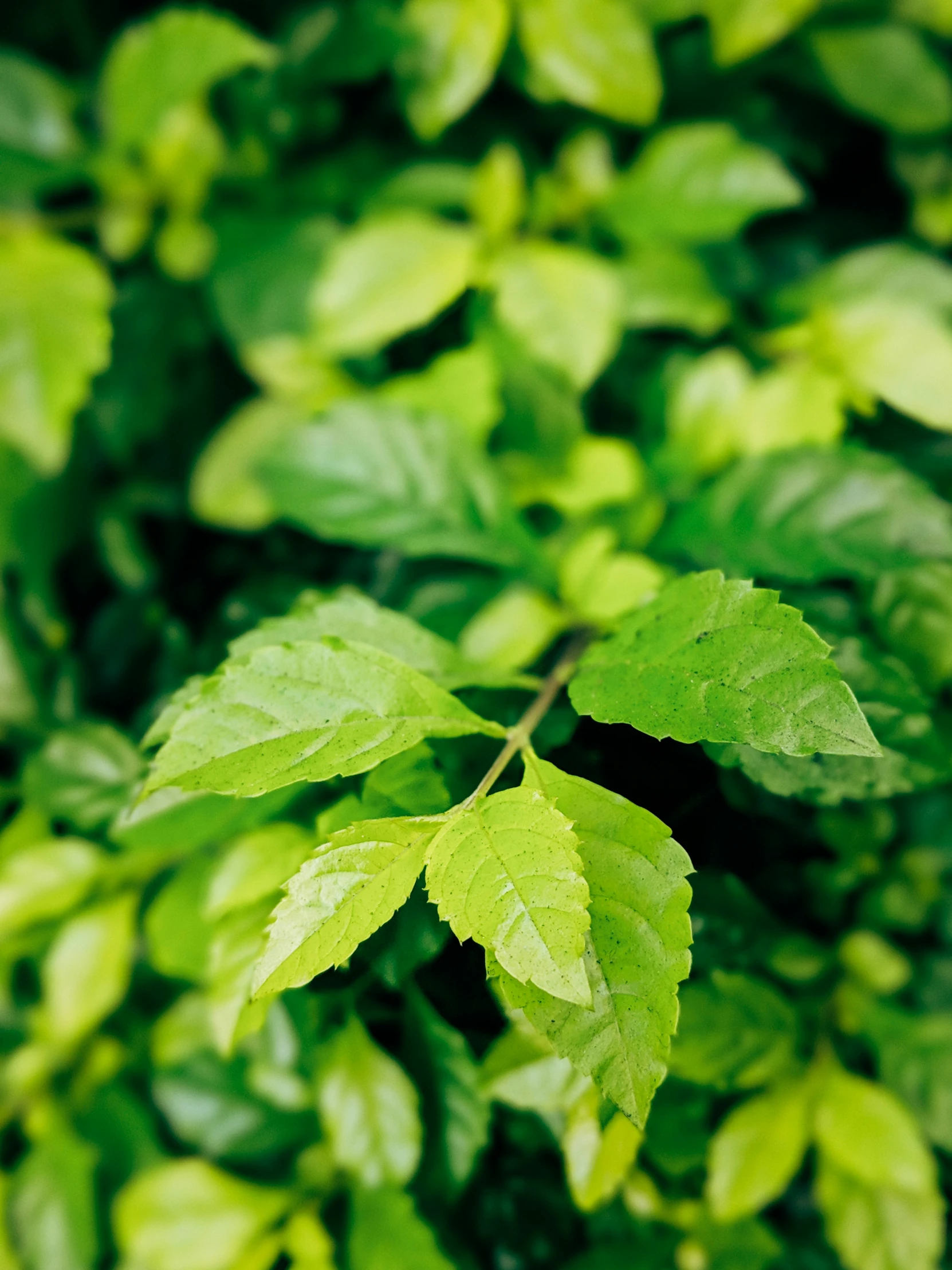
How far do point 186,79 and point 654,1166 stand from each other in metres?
1.48

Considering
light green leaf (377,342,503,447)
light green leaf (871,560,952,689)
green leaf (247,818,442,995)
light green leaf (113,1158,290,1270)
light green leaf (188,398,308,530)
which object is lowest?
light green leaf (113,1158,290,1270)

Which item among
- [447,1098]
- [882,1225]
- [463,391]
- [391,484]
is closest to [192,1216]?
[447,1098]

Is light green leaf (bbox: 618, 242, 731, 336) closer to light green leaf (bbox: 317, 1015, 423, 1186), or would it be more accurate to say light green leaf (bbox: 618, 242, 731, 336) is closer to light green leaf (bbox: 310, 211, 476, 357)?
light green leaf (bbox: 310, 211, 476, 357)

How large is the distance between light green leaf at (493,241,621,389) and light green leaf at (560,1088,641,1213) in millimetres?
812

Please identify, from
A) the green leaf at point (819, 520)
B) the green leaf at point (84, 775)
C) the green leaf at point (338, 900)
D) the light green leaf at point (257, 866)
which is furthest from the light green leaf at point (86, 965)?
the green leaf at point (819, 520)

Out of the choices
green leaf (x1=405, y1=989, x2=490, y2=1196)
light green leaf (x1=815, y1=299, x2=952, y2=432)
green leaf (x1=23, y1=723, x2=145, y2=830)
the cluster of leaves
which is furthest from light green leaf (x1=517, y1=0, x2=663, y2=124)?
green leaf (x1=405, y1=989, x2=490, y2=1196)

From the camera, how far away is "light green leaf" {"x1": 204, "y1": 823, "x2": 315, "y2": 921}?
78cm

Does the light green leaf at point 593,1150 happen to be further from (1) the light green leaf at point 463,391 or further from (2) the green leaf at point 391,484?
(1) the light green leaf at point 463,391

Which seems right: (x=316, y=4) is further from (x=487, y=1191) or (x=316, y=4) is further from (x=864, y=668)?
(x=487, y=1191)

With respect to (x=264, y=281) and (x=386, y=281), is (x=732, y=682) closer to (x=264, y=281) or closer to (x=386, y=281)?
(x=386, y=281)

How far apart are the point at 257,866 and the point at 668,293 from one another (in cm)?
91

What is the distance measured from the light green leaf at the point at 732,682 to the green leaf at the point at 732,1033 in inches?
15.4

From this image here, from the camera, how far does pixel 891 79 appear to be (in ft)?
3.91

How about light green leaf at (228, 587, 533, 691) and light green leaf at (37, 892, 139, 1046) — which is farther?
light green leaf at (37, 892, 139, 1046)
